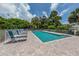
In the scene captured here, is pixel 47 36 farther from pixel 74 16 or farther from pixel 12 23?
pixel 12 23


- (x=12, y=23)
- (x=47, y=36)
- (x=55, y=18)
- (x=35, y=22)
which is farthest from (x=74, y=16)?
(x=12, y=23)

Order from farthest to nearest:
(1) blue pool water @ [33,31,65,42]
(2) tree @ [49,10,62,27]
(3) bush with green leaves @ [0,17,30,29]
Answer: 1. (1) blue pool water @ [33,31,65,42]
2. (2) tree @ [49,10,62,27]
3. (3) bush with green leaves @ [0,17,30,29]

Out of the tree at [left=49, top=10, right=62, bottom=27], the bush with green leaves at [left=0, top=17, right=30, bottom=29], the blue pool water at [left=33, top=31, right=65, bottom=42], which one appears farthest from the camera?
the blue pool water at [left=33, top=31, right=65, bottom=42]

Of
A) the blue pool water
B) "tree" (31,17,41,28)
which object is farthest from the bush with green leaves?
the blue pool water

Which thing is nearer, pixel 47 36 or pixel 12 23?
pixel 12 23

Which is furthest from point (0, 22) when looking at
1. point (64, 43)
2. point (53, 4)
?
point (64, 43)

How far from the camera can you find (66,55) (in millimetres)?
6336

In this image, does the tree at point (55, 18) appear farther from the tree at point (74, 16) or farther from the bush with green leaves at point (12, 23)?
the bush with green leaves at point (12, 23)

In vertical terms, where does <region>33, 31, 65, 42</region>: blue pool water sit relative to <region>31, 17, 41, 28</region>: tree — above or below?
below

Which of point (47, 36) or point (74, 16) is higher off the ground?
point (74, 16)

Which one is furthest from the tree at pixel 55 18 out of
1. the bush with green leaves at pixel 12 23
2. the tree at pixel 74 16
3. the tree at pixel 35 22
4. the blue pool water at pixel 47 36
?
the bush with green leaves at pixel 12 23

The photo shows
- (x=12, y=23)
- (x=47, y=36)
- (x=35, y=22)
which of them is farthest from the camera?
(x=47, y=36)

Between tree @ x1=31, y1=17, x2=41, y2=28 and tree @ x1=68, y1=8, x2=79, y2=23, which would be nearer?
tree @ x1=68, y1=8, x2=79, y2=23

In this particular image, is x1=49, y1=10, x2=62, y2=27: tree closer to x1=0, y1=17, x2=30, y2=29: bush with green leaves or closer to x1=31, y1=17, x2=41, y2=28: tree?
x1=31, y1=17, x2=41, y2=28: tree
